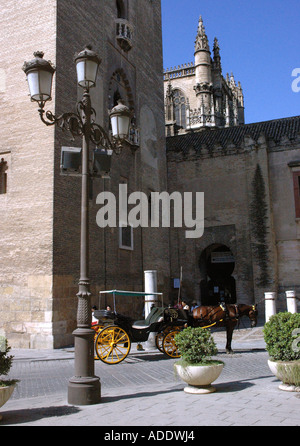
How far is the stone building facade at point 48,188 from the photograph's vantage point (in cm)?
1402

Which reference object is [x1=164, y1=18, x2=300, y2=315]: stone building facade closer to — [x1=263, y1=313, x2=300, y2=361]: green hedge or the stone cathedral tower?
[x1=263, y1=313, x2=300, y2=361]: green hedge

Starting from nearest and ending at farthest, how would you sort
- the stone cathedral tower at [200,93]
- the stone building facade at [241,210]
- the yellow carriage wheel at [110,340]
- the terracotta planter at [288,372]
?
1. the terracotta planter at [288,372]
2. the yellow carriage wheel at [110,340]
3. the stone building facade at [241,210]
4. the stone cathedral tower at [200,93]

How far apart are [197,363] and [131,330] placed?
15.4 ft

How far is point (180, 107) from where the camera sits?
49.6 metres

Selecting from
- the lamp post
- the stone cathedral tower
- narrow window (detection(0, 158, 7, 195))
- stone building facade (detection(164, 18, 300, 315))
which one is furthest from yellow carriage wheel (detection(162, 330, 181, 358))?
the stone cathedral tower

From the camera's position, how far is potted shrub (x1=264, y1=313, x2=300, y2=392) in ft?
21.7

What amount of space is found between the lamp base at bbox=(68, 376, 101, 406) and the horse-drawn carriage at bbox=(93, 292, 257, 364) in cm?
408

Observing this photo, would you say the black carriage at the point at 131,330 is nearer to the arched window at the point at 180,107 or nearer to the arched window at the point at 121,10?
the arched window at the point at 121,10

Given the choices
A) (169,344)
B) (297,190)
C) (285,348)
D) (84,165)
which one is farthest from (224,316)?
(297,190)

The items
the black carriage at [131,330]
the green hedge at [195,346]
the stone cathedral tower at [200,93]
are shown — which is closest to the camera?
the green hedge at [195,346]

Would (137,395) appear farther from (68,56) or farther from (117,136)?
(68,56)

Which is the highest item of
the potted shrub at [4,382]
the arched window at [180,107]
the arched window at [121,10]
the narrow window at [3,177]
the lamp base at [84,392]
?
the arched window at [180,107]

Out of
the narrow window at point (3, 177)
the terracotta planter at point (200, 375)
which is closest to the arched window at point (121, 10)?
the narrow window at point (3, 177)

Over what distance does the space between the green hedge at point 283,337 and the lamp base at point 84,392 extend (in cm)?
273
